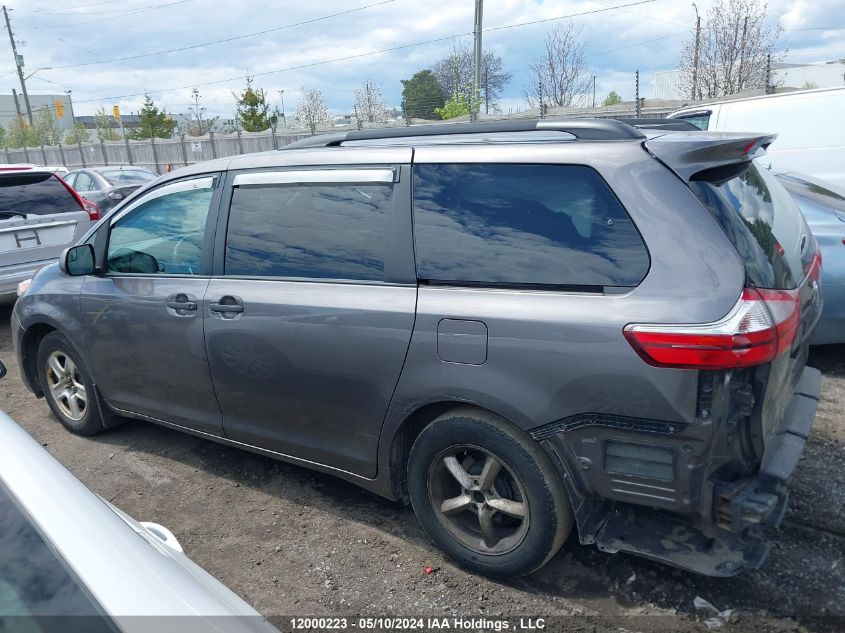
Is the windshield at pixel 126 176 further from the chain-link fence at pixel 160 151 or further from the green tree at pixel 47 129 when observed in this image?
the green tree at pixel 47 129

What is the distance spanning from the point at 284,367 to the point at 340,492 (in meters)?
0.94

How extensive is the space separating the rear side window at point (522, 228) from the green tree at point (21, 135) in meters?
60.4

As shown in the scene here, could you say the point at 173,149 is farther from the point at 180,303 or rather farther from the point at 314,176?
the point at 314,176

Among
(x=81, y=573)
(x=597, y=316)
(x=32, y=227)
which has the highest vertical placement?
(x=597, y=316)

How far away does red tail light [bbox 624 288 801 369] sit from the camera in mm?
2268

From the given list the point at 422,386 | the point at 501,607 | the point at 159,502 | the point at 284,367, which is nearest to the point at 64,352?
the point at 159,502

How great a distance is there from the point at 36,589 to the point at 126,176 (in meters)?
15.2

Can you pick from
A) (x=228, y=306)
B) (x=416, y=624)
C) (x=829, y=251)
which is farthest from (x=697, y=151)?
(x=829, y=251)

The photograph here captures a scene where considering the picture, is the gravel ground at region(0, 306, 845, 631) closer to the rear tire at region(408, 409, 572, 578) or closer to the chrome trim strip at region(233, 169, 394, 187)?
the rear tire at region(408, 409, 572, 578)

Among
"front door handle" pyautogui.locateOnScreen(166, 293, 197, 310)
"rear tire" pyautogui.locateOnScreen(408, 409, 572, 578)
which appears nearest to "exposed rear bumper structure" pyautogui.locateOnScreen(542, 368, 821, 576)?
"rear tire" pyautogui.locateOnScreen(408, 409, 572, 578)

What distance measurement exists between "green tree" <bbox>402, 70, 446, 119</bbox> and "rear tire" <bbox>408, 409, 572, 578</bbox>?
51.6 meters

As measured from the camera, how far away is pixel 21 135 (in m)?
55.3

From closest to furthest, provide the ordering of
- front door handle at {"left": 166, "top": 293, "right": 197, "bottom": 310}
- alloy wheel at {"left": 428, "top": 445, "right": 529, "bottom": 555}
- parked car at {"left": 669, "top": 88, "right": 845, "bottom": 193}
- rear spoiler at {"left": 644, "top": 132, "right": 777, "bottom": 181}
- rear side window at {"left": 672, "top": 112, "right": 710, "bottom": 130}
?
rear spoiler at {"left": 644, "top": 132, "right": 777, "bottom": 181}
alloy wheel at {"left": 428, "top": 445, "right": 529, "bottom": 555}
front door handle at {"left": 166, "top": 293, "right": 197, "bottom": 310}
parked car at {"left": 669, "top": 88, "right": 845, "bottom": 193}
rear side window at {"left": 672, "top": 112, "right": 710, "bottom": 130}

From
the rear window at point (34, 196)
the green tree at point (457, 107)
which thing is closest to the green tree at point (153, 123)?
the green tree at point (457, 107)
